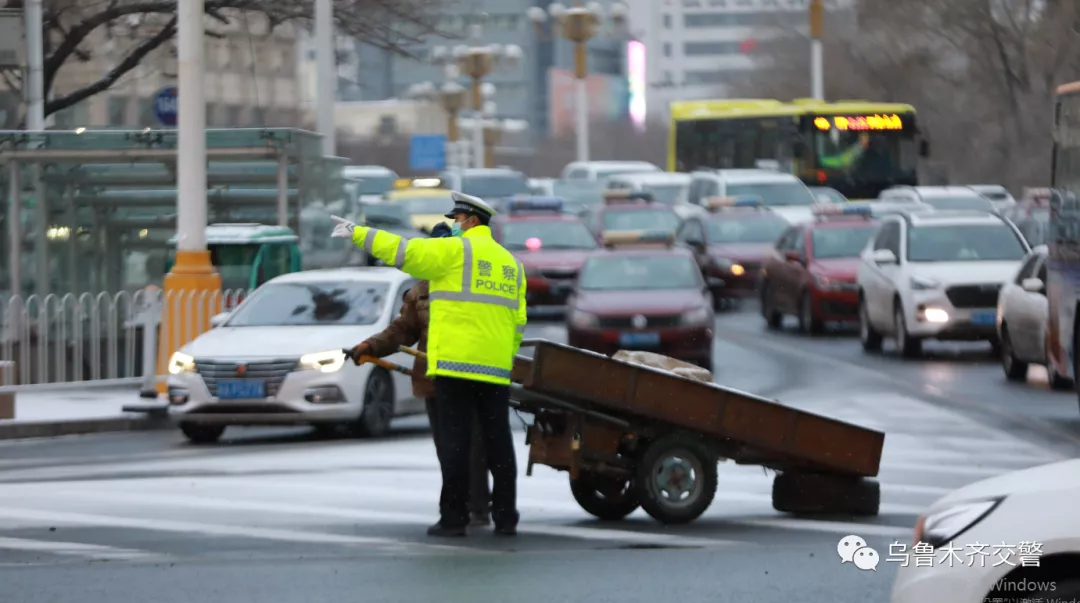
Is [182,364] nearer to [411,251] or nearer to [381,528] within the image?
[381,528]

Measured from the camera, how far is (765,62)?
102562mm

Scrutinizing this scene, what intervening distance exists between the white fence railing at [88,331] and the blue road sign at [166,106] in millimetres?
7282

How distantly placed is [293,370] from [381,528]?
559cm

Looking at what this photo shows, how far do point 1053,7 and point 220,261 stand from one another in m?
37.1

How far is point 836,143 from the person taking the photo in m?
48.8

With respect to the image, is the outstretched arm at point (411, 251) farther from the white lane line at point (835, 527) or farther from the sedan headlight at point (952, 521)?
the sedan headlight at point (952, 521)

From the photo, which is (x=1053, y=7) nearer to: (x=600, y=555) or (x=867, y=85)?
(x=867, y=85)

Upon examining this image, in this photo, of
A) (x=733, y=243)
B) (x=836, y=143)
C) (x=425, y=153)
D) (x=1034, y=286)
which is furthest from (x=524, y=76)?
(x=1034, y=286)

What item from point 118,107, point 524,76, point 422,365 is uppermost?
point 524,76

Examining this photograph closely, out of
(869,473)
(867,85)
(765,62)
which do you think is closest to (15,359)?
(869,473)

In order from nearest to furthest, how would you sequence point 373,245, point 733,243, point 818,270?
point 373,245 → point 818,270 → point 733,243

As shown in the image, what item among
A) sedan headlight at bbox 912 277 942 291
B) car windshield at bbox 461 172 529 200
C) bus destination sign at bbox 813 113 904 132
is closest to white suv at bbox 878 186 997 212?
bus destination sign at bbox 813 113 904 132

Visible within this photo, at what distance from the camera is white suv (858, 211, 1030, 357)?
2528cm

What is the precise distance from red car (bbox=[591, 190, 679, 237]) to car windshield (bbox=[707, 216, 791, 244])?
146 centimetres
